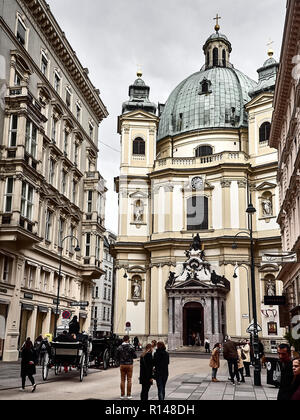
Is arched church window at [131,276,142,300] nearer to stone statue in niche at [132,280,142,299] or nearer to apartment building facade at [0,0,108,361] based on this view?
stone statue in niche at [132,280,142,299]

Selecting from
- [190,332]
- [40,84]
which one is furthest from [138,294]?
[40,84]

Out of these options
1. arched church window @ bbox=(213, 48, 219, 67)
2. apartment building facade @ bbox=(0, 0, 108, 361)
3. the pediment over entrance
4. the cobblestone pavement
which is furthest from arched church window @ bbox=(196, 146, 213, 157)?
the cobblestone pavement

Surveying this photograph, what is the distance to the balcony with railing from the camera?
2196 inches

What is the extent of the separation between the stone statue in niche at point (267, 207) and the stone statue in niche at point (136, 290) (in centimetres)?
1622

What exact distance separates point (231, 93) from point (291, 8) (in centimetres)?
Answer: 4279

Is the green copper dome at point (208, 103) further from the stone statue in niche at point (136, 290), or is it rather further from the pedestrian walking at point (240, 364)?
the pedestrian walking at point (240, 364)

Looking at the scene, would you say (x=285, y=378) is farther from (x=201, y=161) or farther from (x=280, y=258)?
(x=201, y=161)

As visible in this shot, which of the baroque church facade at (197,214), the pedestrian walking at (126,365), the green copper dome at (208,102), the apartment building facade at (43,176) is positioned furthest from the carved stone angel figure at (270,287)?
the pedestrian walking at (126,365)

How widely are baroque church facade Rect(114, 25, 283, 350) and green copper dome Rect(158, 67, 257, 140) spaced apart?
17cm

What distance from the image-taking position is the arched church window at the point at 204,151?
60.0 metres

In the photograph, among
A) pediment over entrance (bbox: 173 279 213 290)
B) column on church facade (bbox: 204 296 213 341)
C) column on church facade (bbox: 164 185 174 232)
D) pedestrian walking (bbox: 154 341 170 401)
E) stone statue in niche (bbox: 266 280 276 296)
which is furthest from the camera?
column on church facade (bbox: 164 185 174 232)

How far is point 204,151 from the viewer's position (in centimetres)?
6019

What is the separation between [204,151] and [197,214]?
8872 millimetres

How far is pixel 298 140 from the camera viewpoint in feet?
82.9
